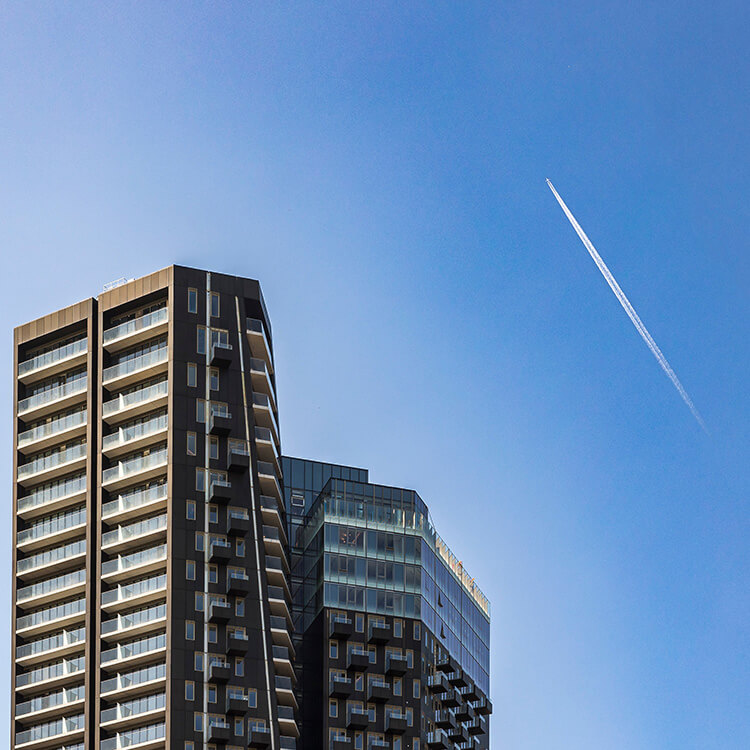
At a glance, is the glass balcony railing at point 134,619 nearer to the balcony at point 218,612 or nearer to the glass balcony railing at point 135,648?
the glass balcony railing at point 135,648

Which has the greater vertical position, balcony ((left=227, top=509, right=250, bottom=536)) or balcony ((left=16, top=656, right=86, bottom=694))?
balcony ((left=227, top=509, right=250, bottom=536))

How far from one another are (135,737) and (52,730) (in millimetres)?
11630

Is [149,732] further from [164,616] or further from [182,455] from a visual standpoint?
[182,455]

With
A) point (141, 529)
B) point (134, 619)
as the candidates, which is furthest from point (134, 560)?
point (134, 619)

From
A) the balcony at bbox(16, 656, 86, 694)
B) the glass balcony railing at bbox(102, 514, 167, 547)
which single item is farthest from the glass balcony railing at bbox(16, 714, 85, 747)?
the glass balcony railing at bbox(102, 514, 167, 547)

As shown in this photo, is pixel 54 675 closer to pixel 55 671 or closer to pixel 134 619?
pixel 55 671

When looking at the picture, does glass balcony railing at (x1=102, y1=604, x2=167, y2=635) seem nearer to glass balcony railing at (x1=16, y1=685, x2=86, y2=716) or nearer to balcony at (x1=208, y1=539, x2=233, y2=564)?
glass balcony railing at (x1=16, y1=685, x2=86, y2=716)

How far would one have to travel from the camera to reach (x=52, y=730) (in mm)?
194875

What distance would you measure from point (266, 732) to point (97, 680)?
19340mm

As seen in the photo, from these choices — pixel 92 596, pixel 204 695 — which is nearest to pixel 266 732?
pixel 204 695

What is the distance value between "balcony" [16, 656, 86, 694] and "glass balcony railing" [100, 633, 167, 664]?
319 centimetres

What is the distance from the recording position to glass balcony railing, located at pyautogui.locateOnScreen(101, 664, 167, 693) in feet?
626

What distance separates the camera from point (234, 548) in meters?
199

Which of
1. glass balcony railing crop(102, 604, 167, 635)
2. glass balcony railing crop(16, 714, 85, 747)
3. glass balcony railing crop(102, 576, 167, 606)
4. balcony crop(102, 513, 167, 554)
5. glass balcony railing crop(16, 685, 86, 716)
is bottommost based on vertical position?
glass balcony railing crop(16, 714, 85, 747)
